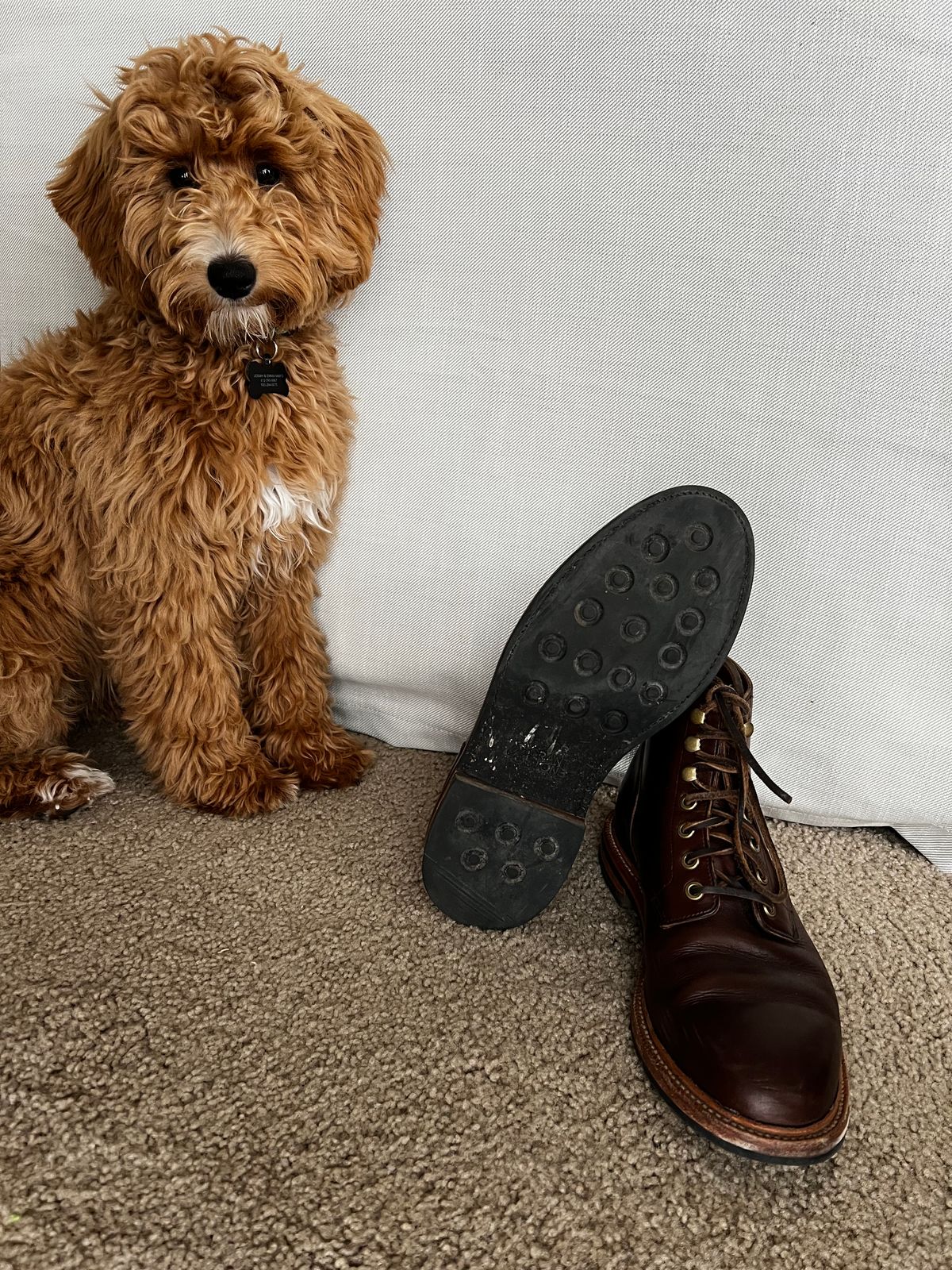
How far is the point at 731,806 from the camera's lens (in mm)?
1023

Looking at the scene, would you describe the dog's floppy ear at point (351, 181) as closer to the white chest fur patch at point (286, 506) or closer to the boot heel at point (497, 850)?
the white chest fur patch at point (286, 506)

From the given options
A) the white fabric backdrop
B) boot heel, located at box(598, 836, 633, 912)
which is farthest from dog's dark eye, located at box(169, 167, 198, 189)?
boot heel, located at box(598, 836, 633, 912)

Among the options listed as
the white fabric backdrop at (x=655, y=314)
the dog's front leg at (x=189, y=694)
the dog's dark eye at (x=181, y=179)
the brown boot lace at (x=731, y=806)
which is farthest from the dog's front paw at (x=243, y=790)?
the dog's dark eye at (x=181, y=179)

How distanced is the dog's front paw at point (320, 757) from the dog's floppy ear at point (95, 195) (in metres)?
0.62

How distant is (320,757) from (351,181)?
28.6 inches

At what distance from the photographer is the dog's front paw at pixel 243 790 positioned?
1.21 metres

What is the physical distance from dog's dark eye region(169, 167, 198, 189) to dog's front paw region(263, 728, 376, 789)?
2.25 ft

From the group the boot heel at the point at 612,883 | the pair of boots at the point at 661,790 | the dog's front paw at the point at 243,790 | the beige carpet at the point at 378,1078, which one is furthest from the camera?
the dog's front paw at the point at 243,790

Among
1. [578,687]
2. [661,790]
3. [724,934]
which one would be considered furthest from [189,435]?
[724,934]

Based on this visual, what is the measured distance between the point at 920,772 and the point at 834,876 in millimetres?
165

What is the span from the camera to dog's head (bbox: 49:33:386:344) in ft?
3.36

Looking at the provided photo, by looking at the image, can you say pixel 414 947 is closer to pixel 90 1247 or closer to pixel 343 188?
pixel 90 1247

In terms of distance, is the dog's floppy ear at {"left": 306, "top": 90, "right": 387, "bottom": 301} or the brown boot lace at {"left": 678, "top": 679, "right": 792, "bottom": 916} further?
the dog's floppy ear at {"left": 306, "top": 90, "right": 387, "bottom": 301}

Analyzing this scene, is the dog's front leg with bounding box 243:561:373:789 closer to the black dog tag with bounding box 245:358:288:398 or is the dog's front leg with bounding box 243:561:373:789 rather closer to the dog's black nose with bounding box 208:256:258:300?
the black dog tag with bounding box 245:358:288:398
